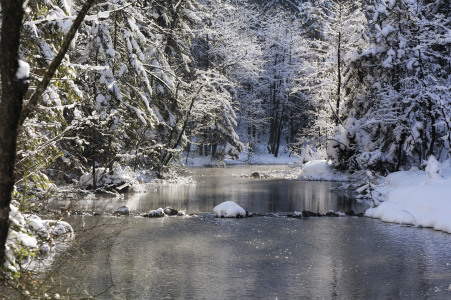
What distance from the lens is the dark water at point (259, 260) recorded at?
9117 millimetres

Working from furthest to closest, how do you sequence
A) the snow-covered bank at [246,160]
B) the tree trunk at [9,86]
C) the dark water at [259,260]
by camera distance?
the snow-covered bank at [246,160] → the dark water at [259,260] → the tree trunk at [9,86]

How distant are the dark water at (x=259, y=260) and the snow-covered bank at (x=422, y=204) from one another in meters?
0.71

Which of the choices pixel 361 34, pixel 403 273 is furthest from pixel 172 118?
pixel 403 273

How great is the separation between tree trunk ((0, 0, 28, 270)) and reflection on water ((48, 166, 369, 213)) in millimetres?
12779

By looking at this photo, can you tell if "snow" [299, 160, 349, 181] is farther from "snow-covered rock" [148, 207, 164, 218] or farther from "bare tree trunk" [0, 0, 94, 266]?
"bare tree trunk" [0, 0, 94, 266]

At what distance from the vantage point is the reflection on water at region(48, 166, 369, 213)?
63.2ft

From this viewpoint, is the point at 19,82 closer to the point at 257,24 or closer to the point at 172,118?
the point at 172,118

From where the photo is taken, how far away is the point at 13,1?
11.2 ft

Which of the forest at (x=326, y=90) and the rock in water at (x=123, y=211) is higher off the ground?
the forest at (x=326, y=90)

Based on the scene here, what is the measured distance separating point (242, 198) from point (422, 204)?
7.66 m

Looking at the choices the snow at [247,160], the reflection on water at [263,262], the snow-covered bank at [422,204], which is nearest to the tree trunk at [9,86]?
the reflection on water at [263,262]

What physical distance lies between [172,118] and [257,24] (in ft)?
130

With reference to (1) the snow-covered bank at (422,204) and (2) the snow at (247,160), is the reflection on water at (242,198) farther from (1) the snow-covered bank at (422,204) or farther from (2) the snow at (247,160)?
(2) the snow at (247,160)

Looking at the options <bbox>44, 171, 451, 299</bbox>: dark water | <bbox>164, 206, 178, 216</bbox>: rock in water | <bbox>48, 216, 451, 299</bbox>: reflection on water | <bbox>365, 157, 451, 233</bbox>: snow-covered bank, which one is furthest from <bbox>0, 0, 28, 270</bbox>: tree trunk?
<bbox>365, 157, 451, 233</bbox>: snow-covered bank
